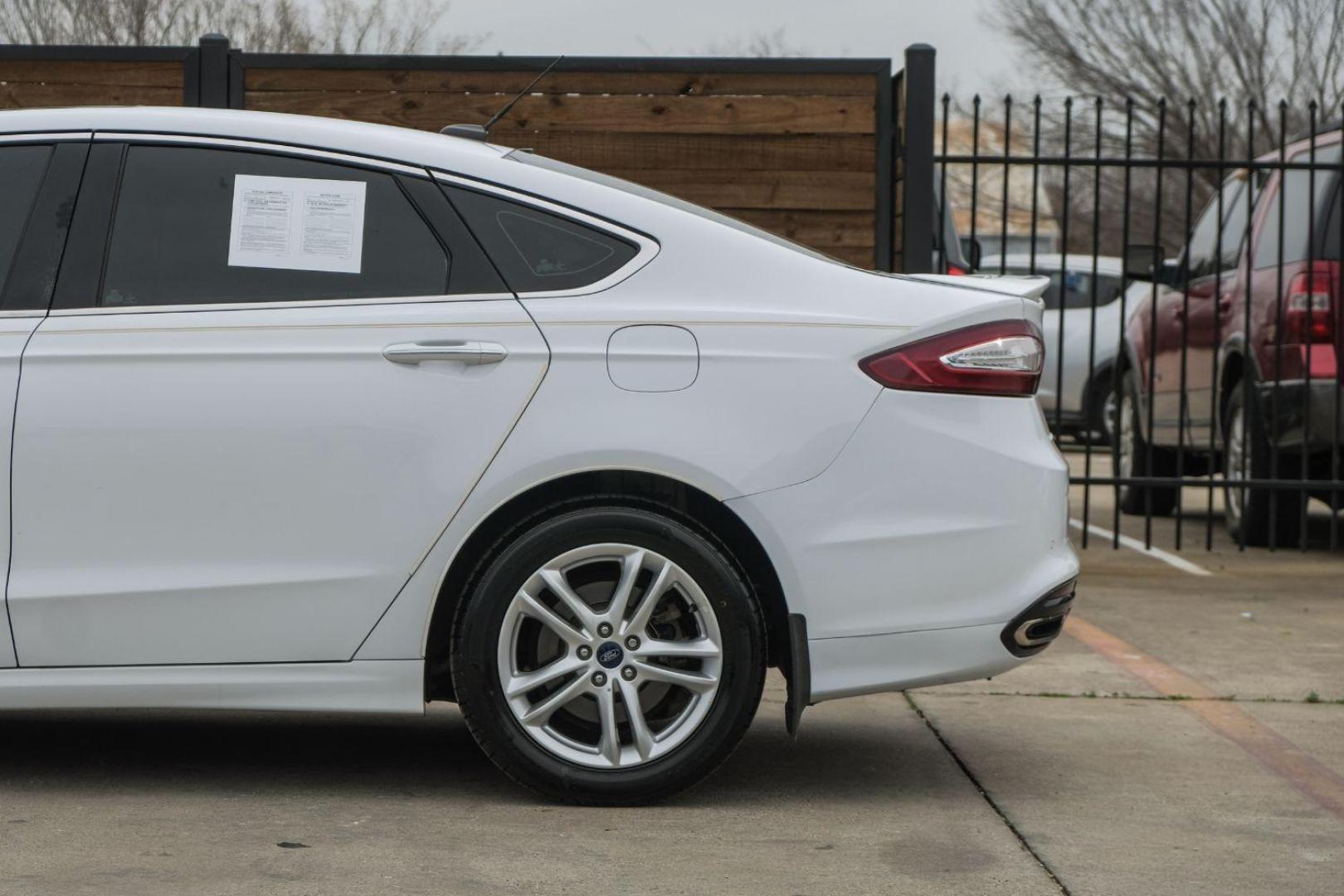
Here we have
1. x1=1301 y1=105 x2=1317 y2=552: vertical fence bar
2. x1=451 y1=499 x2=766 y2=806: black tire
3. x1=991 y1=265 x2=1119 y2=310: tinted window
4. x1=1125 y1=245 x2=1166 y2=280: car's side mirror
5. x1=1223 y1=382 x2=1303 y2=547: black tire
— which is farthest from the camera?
x1=991 y1=265 x2=1119 y2=310: tinted window

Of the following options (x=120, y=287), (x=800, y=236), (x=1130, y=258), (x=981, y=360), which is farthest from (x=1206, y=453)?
(x=120, y=287)

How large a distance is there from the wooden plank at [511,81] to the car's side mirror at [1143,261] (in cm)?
221

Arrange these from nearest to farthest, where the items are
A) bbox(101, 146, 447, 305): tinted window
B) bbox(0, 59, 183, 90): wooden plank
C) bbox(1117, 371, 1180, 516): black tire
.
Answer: bbox(101, 146, 447, 305): tinted window → bbox(0, 59, 183, 90): wooden plank → bbox(1117, 371, 1180, 516): black tire

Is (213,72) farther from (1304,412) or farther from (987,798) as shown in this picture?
(1304,412)

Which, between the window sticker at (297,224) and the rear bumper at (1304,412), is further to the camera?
the rear bumper at (1304,412)

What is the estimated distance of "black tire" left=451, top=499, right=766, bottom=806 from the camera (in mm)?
4070

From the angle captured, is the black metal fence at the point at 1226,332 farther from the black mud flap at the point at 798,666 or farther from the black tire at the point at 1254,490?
the black mud flap at the point at 798,666

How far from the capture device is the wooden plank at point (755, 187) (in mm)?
7902

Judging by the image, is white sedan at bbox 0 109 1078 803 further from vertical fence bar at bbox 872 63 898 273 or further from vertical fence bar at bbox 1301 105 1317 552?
vertical fence bar at bbox 1301 105 1317 552

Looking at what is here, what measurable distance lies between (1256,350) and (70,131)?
6297mm

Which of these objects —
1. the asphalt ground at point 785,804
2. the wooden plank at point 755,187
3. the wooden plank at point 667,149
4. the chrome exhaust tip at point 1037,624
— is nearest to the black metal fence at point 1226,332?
the wooden plank at point 755,187

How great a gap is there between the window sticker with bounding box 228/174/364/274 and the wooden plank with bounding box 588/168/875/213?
3649 mm

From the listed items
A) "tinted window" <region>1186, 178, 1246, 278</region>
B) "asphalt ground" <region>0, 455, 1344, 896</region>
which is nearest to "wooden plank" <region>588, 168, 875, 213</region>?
"tinted window" <region>1186, 178, 1246, 278</region>

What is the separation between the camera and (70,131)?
4.32 metres
